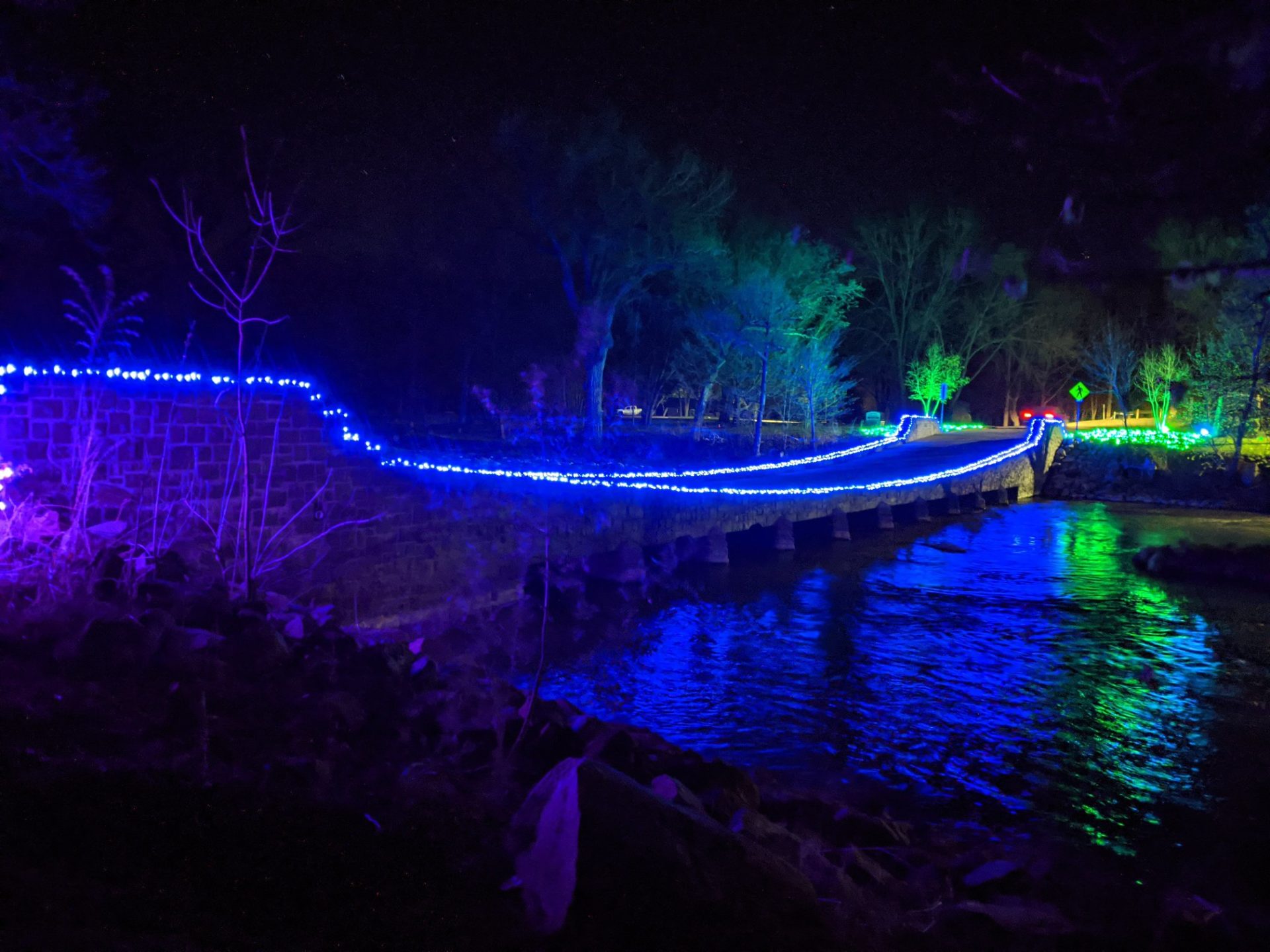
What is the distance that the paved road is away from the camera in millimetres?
24531

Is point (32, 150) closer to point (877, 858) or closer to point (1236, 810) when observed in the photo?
point (877, 858)

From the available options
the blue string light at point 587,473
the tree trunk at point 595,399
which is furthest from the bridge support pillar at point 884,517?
the tree trunk at point 595,399

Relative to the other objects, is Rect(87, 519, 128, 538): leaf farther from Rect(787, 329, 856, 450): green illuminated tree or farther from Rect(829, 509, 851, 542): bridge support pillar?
Rect(787, 329, 856, 450): green illuminated tree

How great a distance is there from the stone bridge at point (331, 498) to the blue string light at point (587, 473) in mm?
29

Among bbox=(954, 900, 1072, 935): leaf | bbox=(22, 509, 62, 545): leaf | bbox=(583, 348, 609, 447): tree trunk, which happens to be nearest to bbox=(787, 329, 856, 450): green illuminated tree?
bbox=(583, 348, 609, 447): tree trunk

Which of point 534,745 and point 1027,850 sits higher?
point 534,745

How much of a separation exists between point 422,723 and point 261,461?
522cm

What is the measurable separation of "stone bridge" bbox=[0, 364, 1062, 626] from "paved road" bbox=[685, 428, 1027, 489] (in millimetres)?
4490

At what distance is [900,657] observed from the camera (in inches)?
509

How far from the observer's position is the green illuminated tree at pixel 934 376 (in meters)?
46.7

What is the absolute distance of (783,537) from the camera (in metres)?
21.3

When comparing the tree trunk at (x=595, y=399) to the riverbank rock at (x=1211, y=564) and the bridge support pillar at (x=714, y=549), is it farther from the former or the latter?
the riverbank rock at (x=1211, y=564)

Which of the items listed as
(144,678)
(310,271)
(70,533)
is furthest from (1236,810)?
(310,271)

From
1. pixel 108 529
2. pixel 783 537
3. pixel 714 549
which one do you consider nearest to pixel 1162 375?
pixel 783 537
